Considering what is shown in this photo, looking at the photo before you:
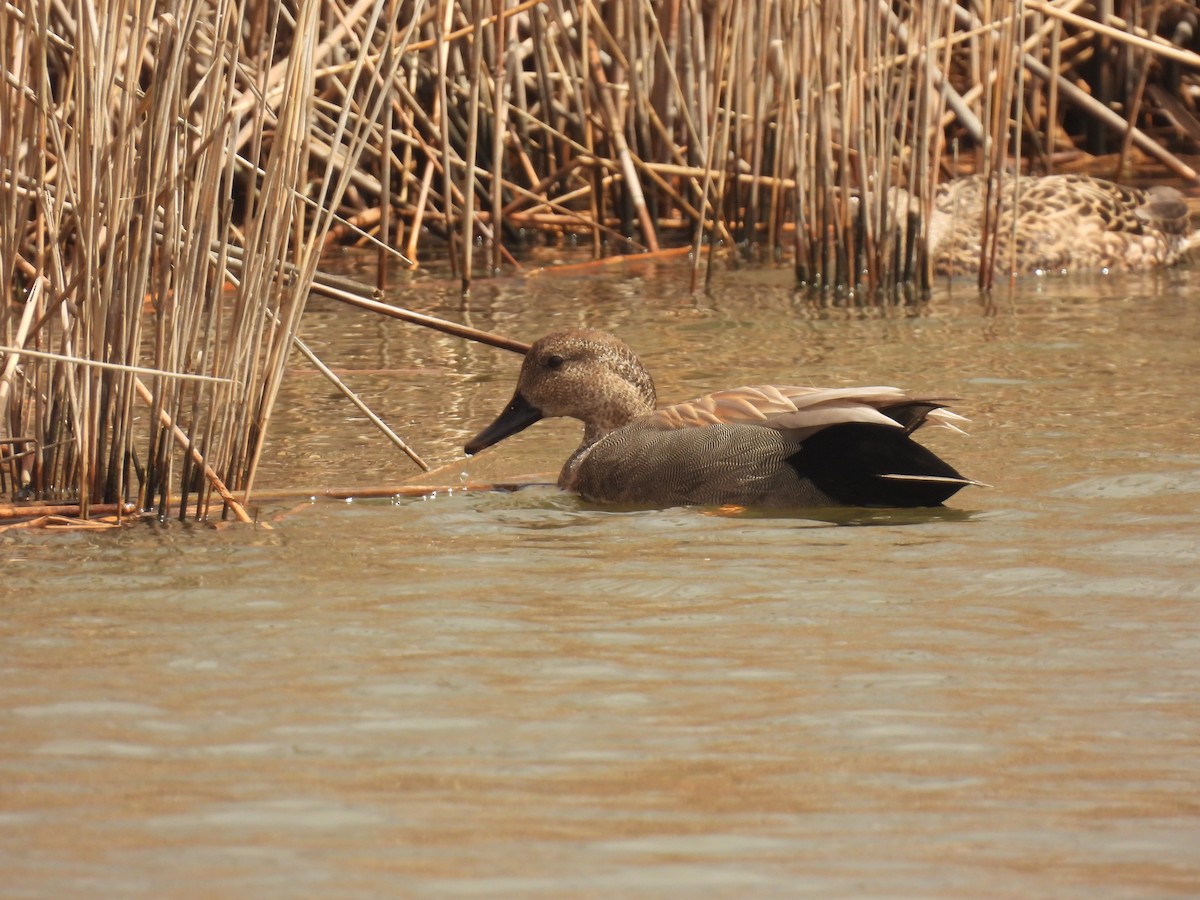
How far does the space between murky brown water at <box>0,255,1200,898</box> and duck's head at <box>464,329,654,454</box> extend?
0.24m

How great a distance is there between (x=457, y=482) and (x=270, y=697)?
2.24 metres

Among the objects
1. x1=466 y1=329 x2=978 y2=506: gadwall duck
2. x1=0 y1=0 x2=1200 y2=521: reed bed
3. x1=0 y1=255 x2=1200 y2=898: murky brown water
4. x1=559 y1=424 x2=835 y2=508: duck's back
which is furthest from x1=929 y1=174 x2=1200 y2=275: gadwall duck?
x1=559 y1=424 x2=835 y2=508: duck's back

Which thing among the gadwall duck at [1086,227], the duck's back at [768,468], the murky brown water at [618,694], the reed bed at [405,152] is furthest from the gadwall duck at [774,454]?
the gadwall duck at [1086,227]

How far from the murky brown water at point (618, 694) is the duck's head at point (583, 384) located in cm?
24

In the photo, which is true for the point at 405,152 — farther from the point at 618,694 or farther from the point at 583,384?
the point at 618,694

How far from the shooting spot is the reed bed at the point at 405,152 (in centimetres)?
475

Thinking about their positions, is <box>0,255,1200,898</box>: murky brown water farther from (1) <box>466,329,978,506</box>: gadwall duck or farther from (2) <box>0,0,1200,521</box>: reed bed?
(2) <box>0,0,1200,521</box>: reed bed

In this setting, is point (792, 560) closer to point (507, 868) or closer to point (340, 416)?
point (507, 868)

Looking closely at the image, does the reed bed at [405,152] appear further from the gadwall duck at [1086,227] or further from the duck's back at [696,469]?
the duck's back at [696,469]

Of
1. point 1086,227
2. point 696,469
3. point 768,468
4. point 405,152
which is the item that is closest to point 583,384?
point 696,469

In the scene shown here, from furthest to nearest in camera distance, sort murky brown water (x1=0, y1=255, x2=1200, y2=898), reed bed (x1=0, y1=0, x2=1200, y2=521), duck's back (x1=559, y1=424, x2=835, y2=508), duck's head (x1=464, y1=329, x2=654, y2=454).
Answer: duck's head (x1=464, y1=329, x2=654, y2=454) → duck's back (x1=559, y1=424, x2=835, y2=508) → reed bed (x1=0, y1=0, x2=1200, y2=521) → murky brown water (x1=0, y1=255, x2=1200, y2=898)

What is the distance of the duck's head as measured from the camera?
6.04 metres

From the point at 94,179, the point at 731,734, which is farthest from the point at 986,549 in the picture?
the point at 94,179

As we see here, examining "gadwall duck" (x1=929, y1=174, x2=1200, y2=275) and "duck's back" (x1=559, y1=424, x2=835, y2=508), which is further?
"gadwall duck" (x1=929, y1=174, x2=1200, y2=275)
